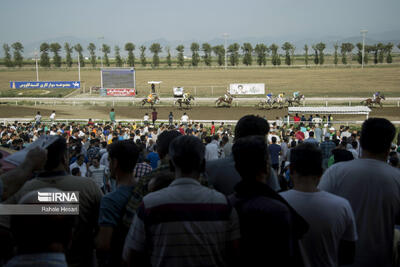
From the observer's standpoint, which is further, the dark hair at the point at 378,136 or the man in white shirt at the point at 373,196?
the dark hair at the point at 378,136

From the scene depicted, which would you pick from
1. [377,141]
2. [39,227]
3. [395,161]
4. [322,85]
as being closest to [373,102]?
[322,85]

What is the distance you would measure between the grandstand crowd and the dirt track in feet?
72.0

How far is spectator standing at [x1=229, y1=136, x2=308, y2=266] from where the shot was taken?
7.79 feet

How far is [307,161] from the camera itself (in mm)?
2736

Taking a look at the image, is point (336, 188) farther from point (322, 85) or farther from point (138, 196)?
point (322, 85)

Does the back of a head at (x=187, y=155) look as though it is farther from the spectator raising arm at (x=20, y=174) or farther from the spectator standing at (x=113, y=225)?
the spectator raising arm at (x=20, y=174)

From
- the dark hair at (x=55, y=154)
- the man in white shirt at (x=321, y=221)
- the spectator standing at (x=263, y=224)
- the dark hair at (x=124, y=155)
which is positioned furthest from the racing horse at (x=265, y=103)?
the spectator standing at (x=263, y=224)

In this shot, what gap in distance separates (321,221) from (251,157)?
0.58 metres

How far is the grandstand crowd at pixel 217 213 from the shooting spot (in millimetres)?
2381

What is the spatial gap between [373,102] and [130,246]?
28.3m

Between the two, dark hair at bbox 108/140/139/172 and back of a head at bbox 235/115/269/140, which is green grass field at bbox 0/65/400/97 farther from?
dark hair at bbox 108/140/139/172

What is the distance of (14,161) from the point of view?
10.6ft

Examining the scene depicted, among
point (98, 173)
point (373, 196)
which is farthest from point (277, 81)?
point (373, 196)

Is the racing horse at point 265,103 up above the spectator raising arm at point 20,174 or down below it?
below
